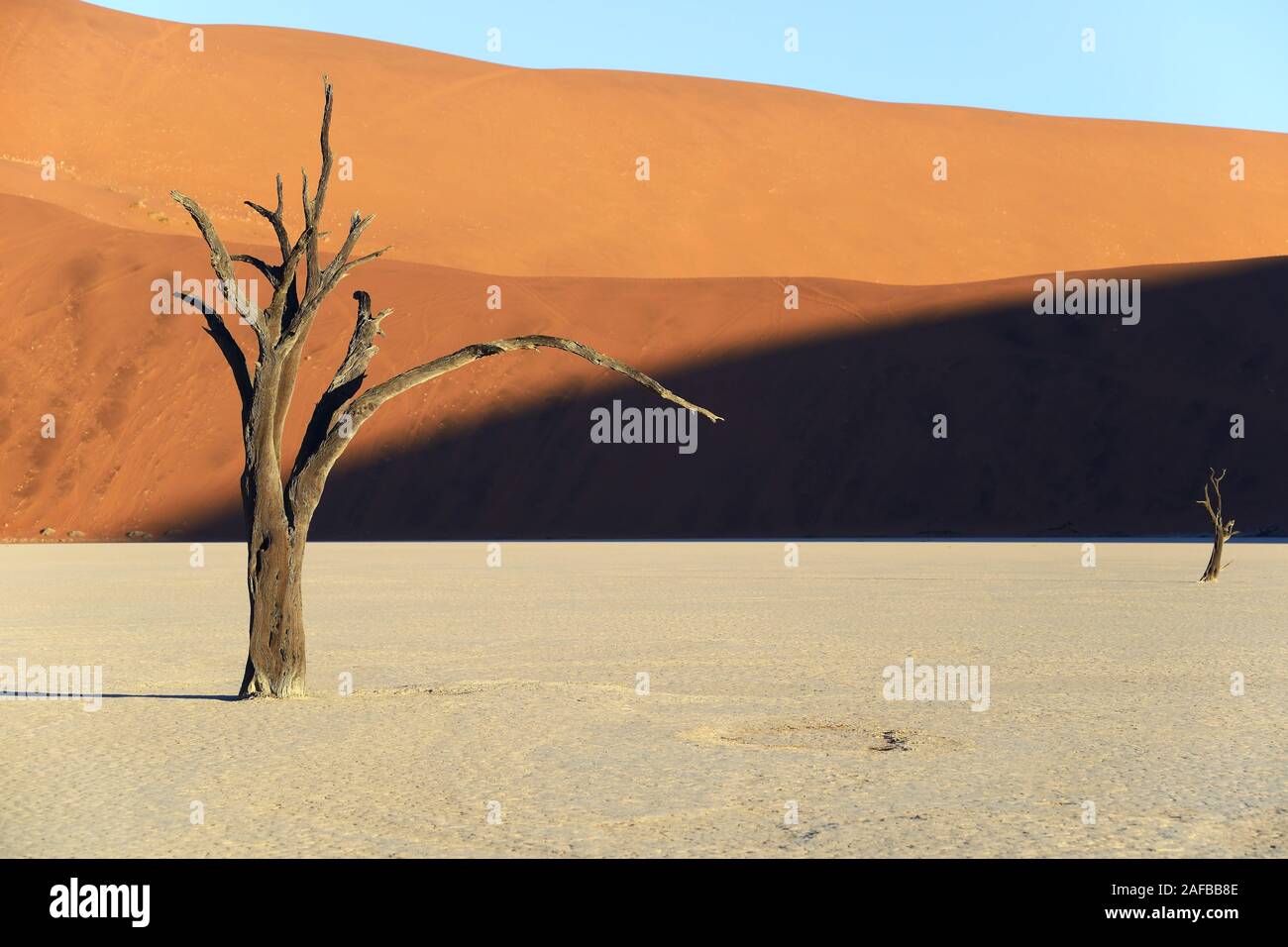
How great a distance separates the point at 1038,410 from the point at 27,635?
5326 cm

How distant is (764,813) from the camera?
8.92 metres

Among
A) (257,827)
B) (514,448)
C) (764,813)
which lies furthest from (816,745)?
(514,448)

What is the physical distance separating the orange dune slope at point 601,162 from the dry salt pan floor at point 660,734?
7136 centimetres

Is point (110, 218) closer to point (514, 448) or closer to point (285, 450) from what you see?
point (285, 450)

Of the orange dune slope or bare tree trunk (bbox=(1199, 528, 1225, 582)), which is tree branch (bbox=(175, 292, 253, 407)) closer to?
bare tree trunk (bbox=(1199, 528, 1225, 582))

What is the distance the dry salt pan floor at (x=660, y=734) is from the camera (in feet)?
27.7

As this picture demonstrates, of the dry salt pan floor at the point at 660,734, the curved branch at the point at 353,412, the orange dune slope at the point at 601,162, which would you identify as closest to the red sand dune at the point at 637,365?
the orange dune slope at the point at 601,162

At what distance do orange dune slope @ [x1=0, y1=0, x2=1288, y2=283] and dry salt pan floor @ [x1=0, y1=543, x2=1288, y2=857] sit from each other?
71.4 metres

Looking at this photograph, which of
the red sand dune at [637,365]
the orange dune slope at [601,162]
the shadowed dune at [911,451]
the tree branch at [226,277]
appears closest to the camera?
the tree branch at [226,277]

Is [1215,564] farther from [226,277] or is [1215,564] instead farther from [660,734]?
[226,277]

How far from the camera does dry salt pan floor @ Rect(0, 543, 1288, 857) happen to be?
27.7 feet

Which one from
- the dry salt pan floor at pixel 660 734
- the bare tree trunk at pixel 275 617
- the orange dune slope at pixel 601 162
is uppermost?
the orange dune slope at pixel 601 162

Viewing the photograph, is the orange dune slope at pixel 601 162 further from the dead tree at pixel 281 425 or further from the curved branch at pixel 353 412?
the curved branch at pixel 353 412

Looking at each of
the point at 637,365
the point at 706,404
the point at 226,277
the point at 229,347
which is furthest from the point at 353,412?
the point at 706,404
